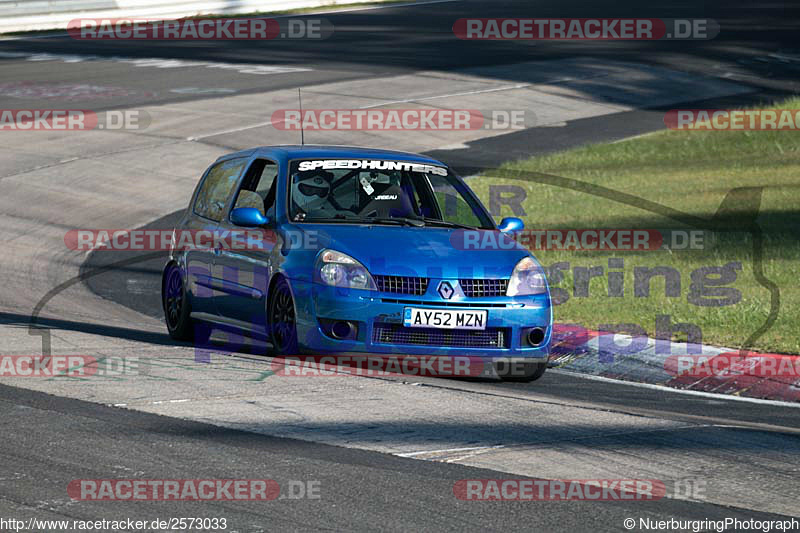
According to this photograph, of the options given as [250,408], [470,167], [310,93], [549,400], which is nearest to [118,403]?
[250,408]

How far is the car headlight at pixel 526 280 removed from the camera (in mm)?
9445

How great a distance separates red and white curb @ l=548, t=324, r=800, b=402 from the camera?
9.71 metres

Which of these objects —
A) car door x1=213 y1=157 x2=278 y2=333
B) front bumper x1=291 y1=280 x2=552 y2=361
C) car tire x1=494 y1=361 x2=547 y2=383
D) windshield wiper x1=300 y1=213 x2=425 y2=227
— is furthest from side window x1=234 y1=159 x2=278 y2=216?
car tire x1=494 y1=361 x2=547 y2=383

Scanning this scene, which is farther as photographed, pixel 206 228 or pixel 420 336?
pixel 206 228

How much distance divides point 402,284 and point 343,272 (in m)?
0.40

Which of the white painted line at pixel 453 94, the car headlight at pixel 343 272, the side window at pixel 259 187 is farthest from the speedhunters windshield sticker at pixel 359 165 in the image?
the white painted line at pixel 453 94

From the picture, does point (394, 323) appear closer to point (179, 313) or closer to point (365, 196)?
point (365, 196)

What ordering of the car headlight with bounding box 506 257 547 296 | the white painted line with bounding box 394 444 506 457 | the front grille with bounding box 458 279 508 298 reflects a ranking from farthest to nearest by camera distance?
1. the car headlight with bounding box 506 257 547 296
2. the front grille with bounding box 458 279 508 298
3. the white painted line with bounding box 394 444 506 457

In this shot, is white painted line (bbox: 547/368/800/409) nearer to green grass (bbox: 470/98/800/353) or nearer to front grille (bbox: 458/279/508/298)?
green grass (bbox: 470/98/800/353)

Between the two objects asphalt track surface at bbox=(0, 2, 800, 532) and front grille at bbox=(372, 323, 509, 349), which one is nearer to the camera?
asphalt track surface at bbox=(0, 2, 800, 532)

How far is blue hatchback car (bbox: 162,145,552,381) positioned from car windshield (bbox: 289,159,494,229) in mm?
10

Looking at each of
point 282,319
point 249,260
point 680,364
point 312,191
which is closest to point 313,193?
point 312,191

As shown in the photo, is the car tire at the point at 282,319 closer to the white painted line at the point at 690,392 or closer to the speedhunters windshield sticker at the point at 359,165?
the speedhunters windshield sticker at the point at 359,165

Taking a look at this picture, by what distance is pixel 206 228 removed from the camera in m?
11.1
